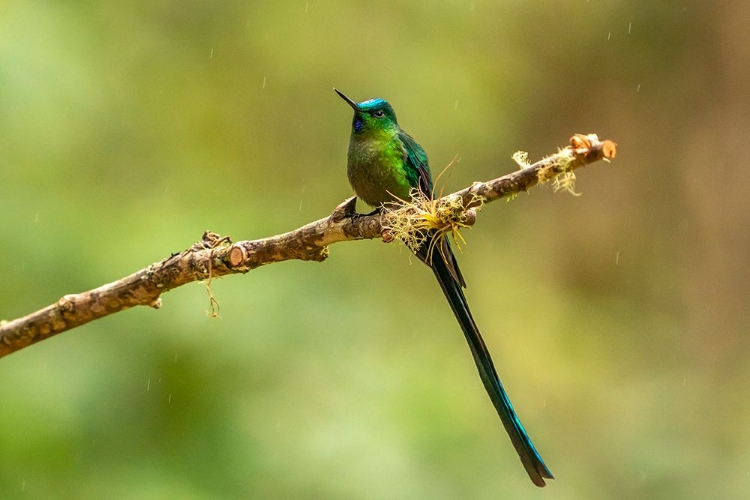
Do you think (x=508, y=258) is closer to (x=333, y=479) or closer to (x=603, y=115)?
(x=603, y=115)

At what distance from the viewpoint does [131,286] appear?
240cm

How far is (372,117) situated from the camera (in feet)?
9.68

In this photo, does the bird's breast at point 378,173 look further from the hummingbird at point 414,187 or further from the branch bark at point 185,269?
the branch bark at point 185,269

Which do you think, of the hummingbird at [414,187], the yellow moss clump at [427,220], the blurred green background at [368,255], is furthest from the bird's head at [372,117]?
the blurred green background at [368,255]

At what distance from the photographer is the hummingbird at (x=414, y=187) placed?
2.42 meters

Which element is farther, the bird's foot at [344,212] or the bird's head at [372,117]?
the bird's head at [372,117]

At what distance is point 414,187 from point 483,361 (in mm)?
631

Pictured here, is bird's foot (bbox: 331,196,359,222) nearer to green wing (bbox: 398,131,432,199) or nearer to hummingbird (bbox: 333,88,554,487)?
hummingbird (bbox: 333,88,554,487)

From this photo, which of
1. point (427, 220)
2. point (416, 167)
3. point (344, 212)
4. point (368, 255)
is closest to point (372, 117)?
point (416, 167)

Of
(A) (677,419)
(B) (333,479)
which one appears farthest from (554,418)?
Answer: (B) (333,479)

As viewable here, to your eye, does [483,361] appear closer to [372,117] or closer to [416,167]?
[416,167]

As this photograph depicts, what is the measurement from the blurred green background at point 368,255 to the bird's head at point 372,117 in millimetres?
1287

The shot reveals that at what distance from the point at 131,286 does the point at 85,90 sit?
2845mm

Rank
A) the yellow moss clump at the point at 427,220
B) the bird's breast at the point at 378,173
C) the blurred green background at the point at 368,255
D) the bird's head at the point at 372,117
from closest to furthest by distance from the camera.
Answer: the yellow moss clump at the point at 427,220 → the bird's breast at the point at 378,173 → the bird's head at the point at 372,117 → the blurred green background at the point at 368,255
